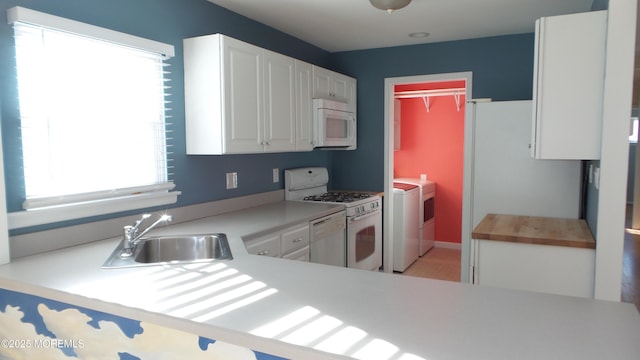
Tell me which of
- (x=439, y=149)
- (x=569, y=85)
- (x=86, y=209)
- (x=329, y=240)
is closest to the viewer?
(x=86, y=209)

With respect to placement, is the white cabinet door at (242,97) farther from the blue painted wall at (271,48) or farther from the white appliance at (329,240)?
the white appliance at (329,240)

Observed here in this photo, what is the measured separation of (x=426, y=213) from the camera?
549cm

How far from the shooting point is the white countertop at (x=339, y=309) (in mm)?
1165

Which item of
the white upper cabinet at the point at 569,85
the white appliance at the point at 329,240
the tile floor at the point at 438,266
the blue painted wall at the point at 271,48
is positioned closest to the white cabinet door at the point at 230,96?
the blue painted wall at the point at 271,48

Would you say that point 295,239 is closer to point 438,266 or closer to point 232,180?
point 232,180

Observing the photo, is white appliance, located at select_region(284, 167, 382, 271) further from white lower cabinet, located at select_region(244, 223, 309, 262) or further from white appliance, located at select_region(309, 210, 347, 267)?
white lower cabinet, located at select_region(244, 223, 309, 262)

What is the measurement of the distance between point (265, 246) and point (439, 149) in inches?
143

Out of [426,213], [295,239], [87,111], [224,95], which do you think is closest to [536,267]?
[295,239]

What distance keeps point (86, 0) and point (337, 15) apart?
1805mm

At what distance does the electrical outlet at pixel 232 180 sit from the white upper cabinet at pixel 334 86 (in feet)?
3.32

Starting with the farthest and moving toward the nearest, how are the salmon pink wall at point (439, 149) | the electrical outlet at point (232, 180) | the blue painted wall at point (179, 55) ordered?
the salmon pink wall at point (439, 149) → the electrical outlet at point (232, 180) → the blue painted wall at point (179, 55)

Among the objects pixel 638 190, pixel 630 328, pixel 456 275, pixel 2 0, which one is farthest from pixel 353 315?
pixel 638 190

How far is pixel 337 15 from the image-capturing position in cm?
347

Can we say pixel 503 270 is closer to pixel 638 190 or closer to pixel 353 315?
pixel 353 315
